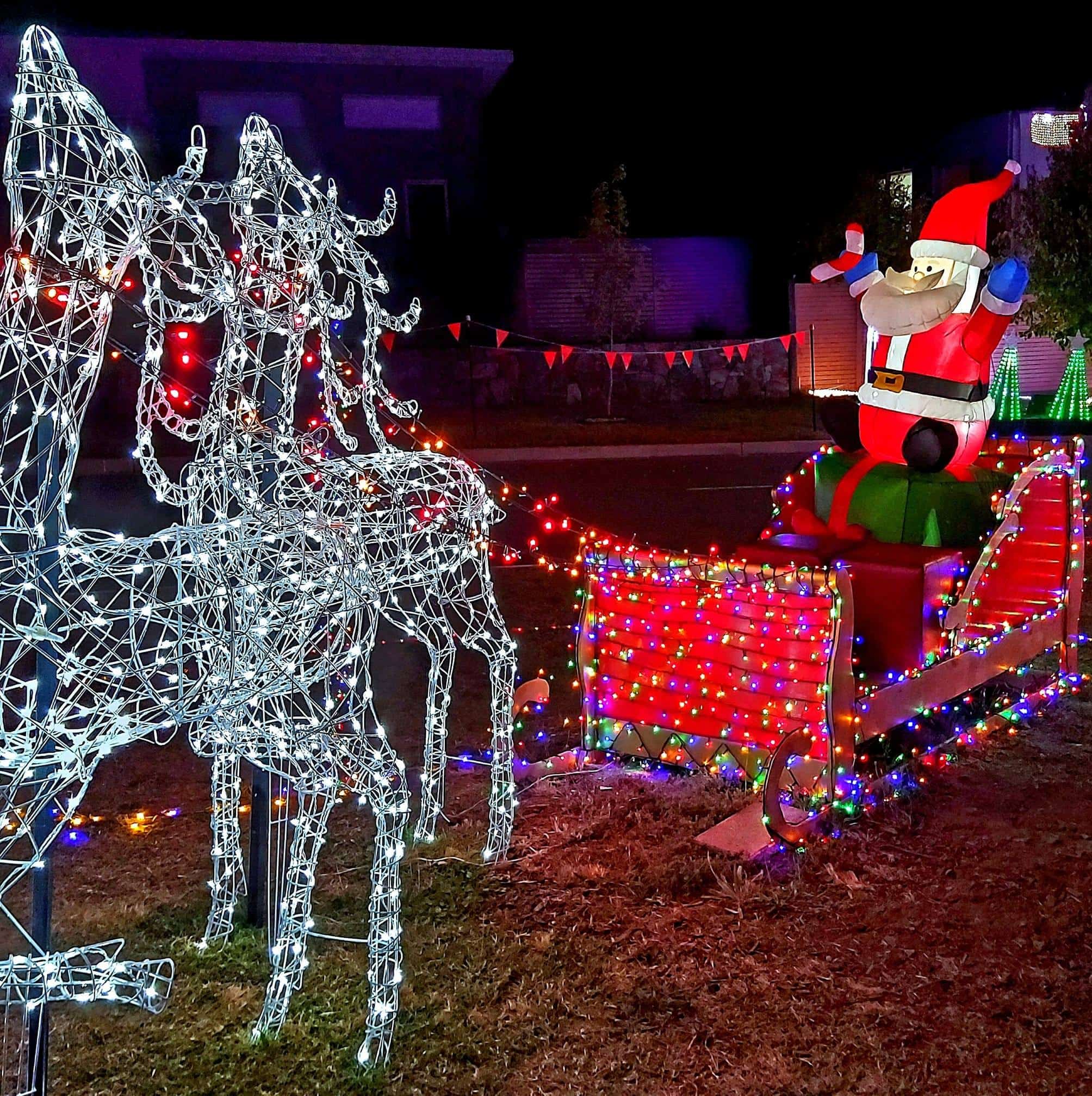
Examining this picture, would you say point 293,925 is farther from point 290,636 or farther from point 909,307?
point 909,307

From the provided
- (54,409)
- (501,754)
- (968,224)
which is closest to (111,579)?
(54,409)

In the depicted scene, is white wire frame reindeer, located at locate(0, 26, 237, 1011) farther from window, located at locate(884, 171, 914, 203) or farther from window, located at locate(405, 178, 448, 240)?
window, located at locate(884, 171, 914, 203)

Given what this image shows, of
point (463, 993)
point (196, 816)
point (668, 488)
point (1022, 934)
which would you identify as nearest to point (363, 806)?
point (196, 816)

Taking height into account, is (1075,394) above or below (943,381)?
above

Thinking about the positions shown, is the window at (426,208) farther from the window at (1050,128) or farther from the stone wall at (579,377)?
the window at (1050,128)

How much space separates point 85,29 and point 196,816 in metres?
22.8

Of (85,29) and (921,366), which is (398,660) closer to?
(921,366)

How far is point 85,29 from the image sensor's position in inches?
923

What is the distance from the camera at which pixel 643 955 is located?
3914 mm

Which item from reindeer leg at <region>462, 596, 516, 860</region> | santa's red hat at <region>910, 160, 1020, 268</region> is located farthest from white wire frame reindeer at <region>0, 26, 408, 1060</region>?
santa's red hat at <region>910, 160, 1020, 268</region>

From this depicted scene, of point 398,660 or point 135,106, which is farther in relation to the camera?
point 135,106

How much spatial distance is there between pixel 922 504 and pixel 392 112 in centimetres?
2248

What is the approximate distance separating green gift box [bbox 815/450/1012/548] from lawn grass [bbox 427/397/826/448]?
454 inches

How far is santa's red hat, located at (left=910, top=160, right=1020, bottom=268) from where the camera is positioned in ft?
18.8
